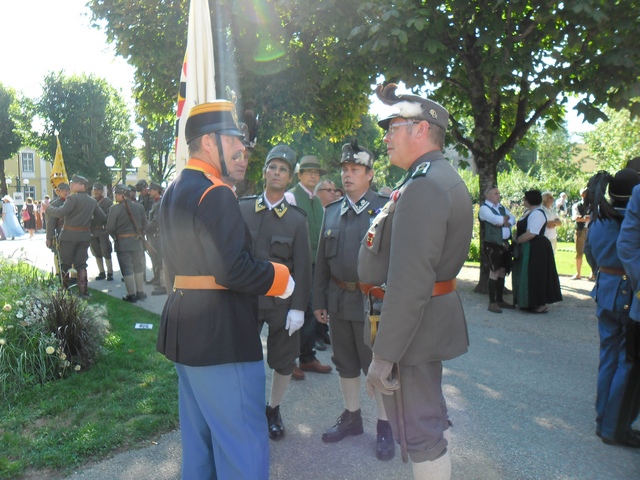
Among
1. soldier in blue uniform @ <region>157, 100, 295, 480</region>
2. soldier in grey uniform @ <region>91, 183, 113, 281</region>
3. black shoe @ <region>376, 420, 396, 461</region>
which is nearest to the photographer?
soldier in blue uniform @ <region>157, 100, 295, 480</region>

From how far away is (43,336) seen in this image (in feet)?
16.3

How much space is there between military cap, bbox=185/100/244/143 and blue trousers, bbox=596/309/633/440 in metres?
3.15

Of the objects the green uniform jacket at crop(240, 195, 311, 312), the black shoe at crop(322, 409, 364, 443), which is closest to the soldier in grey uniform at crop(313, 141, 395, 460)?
the black shoe at crop(322, 409, 364, 443)

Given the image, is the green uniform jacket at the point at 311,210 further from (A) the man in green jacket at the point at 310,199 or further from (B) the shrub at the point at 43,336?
(B) the shrub at the point at 43,336

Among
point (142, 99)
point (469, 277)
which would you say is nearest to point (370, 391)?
point (469, 277)

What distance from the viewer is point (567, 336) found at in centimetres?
714

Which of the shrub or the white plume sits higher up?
the white plume

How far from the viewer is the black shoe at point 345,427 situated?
3.91 m

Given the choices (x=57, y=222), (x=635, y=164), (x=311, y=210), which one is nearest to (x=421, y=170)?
(x=635, y=164)

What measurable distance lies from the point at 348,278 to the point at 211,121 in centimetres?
174

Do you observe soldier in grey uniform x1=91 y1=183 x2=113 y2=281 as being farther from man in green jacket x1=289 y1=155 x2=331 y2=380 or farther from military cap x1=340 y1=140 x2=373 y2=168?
military cap x1=340 y1=140 x2=373 y2=168

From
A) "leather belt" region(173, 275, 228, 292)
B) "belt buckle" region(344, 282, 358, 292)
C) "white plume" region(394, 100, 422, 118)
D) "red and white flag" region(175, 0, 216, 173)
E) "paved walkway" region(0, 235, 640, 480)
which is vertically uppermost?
"red and white flag" region(175, 0, 216, 173)

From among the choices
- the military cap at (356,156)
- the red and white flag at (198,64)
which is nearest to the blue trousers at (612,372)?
the military cap at (356,156)

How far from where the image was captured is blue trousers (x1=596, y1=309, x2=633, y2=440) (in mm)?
3842
